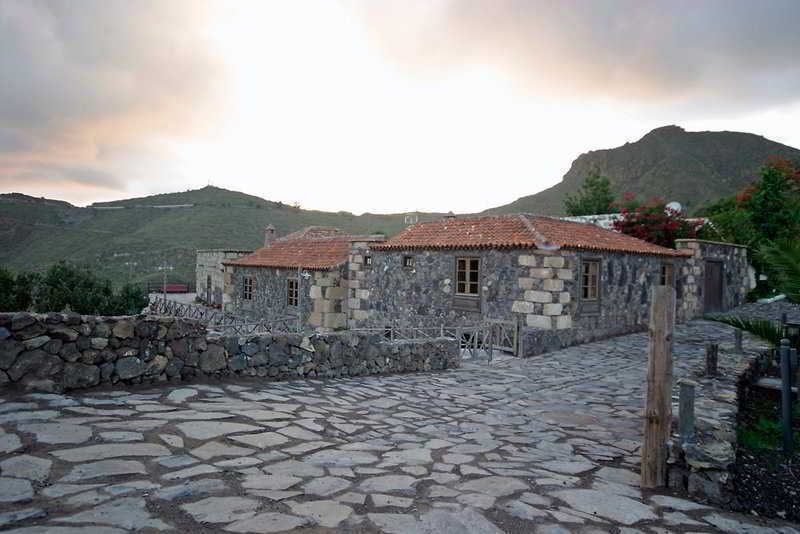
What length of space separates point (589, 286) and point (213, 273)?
25604 mm

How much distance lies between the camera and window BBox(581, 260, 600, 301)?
50.1ft

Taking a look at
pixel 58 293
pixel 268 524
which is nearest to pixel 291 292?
pixel 58 293

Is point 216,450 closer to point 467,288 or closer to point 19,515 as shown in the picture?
point 19,515

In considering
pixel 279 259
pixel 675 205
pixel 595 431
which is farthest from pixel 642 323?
pixel 279 259

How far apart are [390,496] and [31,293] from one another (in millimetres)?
30979

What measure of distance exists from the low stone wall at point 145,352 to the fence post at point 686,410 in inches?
209

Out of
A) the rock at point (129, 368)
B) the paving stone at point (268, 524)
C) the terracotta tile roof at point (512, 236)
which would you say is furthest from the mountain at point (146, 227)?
the paving stone at point (268, 524)

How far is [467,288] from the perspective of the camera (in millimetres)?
15867

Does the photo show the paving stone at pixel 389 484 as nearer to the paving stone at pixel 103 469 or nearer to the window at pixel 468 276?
the paving stone at pixel 103 469

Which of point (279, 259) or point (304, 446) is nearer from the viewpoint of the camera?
point (304, 446)

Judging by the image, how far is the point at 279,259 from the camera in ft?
81.3

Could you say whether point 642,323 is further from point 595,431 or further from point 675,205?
point 595,431

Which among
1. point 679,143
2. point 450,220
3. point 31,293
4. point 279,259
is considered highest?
point 679,143

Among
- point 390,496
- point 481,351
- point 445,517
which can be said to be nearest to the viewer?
point 445,517
